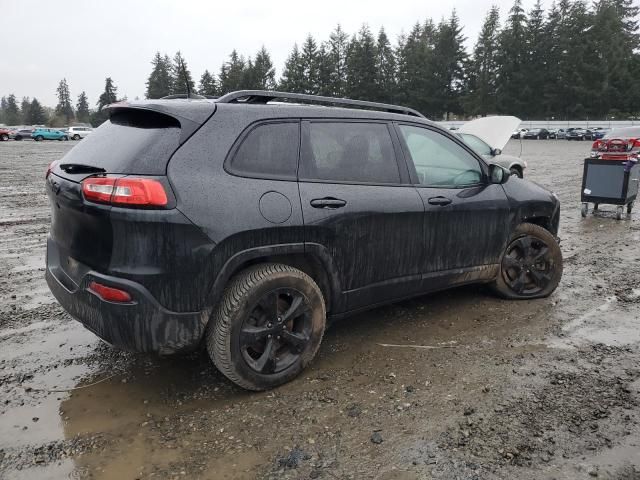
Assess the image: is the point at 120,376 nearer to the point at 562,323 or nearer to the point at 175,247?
the point at 175,247

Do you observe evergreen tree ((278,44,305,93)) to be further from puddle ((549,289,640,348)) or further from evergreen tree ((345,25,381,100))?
puddle ((549,289,640,348))

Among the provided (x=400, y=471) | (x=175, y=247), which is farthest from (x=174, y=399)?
(x=400, y=471)

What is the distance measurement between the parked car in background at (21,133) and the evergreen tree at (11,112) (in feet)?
243

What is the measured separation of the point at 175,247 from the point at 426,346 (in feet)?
6.84

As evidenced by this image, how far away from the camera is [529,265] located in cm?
489

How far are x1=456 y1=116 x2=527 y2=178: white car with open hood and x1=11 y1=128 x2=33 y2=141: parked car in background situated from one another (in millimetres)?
50347

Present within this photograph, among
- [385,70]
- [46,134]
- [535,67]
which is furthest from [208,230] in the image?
[385,70]

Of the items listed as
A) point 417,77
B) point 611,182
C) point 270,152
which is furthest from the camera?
point 417,77

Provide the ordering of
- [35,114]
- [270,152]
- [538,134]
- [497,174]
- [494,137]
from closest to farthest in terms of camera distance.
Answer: [270,152] → [497,174] → [494,137] → [538,134] → [35,114]

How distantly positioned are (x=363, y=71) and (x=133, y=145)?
88675 millimetres

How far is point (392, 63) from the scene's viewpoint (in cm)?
9331

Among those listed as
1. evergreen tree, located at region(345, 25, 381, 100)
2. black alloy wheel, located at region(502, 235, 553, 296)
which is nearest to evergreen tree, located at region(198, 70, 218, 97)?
evergreen tree, located at region(345, 25, 381, 100)

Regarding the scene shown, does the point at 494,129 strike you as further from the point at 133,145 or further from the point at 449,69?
the point at 449,69

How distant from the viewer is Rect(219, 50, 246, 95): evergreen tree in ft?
296
